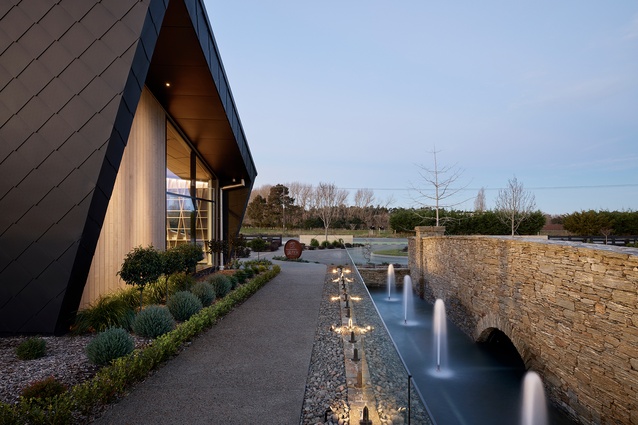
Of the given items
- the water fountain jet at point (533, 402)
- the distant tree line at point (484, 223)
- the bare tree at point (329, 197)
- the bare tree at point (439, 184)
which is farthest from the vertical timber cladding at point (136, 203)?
the bare tree at point (329, 197)

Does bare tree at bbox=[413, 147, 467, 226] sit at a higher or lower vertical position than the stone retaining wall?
higher

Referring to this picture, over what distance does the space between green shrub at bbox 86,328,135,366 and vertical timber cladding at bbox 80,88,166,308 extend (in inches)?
110

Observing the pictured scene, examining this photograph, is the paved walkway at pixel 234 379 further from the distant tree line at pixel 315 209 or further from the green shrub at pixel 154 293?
the distant tree line at pixel 315 209

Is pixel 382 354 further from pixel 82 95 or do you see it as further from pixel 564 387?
pixel 82 95

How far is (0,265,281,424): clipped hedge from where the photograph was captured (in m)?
3.48

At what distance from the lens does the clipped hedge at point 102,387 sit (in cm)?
348

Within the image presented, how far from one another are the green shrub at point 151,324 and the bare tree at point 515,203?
27.0 meters

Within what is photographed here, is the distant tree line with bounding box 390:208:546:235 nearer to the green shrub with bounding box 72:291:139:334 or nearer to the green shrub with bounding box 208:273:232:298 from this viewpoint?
the green shrub with bounding box 208:273:232:298

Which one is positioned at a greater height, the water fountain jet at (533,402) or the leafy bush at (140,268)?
the leafy bush at (140,268)

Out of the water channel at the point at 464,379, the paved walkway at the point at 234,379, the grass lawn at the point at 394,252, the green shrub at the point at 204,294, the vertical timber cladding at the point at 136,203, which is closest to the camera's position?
the paved walkway at the point at 234,379

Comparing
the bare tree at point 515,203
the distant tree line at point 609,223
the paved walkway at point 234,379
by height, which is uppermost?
the bare tree at point 515,203

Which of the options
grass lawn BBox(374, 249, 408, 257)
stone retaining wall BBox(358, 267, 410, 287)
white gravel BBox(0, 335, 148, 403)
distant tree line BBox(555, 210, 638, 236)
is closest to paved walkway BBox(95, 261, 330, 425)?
white gravel BBox(0, 335, 148, 403)

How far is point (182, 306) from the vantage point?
8.04 metres

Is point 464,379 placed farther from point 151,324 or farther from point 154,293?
point 154,293
